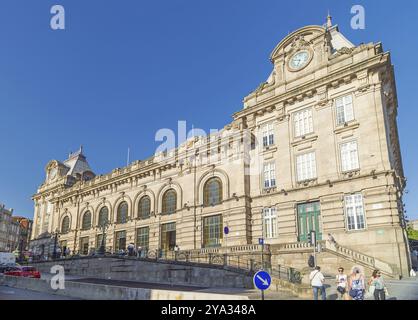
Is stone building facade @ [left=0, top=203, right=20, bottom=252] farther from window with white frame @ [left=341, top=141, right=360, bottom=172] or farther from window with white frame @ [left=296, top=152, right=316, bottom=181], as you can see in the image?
window with white frame @ [left=341, top=141, right=360, bottom=172]

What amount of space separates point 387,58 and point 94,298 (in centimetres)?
2817

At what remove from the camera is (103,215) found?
53.4 m

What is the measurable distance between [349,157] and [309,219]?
6.27 m

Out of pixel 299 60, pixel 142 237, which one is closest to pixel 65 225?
pixel 142 237

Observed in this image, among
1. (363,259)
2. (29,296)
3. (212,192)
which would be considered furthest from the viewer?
(212,192)

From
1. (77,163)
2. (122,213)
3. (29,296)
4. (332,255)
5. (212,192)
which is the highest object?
(77,163)

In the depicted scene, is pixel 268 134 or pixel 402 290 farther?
pixel 268 134

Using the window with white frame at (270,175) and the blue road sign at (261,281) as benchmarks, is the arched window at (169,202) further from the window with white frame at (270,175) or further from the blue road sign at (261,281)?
the blue road sign at (261,281)

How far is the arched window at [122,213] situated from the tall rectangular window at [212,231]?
15410 mm

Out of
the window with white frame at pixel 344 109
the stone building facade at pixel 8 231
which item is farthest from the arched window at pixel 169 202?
the stone building facade at pixel 8 231

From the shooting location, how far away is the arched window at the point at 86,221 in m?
55.8

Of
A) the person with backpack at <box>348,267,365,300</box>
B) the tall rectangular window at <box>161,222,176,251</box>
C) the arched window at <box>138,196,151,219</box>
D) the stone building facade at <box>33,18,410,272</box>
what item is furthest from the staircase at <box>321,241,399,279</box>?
the arched window at <box>138,196,151,219</box>

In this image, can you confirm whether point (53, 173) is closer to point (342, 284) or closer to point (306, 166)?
point (306, 166)
